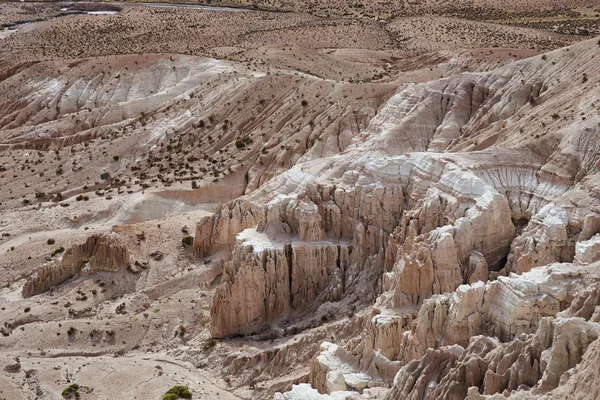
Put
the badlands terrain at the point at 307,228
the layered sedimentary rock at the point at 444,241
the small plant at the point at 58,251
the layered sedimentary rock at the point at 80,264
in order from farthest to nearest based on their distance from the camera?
the small plant at the point at 58,251
the layered sedimentary rock at the point at 80,264
the badlands terrain at the point at 307,228
the layered sedimentary rock at the point at 444,241

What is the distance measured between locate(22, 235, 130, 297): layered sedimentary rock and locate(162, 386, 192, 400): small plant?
1587cm

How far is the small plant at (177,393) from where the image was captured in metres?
47.1

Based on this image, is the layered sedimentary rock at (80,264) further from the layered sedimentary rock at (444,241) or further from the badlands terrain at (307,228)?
the layered sedimentary rock at (444,241)

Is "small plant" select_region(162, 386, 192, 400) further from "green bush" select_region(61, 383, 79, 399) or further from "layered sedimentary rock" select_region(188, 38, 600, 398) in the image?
"layered sedimentary rock" select_region(188, 38, 600, 398)

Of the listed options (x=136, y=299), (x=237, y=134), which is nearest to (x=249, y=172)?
(x=237, y=134)

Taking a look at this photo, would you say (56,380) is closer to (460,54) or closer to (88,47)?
(460,54)

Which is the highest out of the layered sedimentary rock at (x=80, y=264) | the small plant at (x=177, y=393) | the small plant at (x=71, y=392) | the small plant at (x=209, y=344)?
the layered sedimentary rock at (x=80, y=264)

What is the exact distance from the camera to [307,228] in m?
53.5

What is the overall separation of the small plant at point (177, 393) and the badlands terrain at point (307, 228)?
62 cm

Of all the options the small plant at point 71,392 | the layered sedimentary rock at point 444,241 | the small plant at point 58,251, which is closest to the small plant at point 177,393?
the small plant at point 71,392

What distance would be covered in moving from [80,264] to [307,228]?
17.3 m

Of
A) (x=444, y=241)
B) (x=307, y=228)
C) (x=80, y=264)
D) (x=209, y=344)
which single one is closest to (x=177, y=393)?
(x=209, y=344)

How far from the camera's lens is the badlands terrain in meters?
39.2

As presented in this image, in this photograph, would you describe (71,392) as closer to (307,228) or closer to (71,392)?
(71,392)
